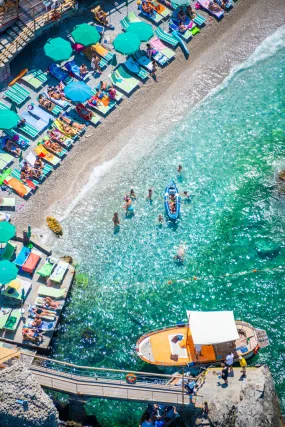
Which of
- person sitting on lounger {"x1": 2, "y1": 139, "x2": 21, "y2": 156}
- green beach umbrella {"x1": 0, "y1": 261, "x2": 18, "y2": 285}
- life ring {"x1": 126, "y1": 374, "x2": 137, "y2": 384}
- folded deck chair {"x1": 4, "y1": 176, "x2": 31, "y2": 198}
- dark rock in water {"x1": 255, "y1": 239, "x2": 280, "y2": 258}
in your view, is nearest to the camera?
life ring {"x1": 126, "y1": 374, "x2": 137, "y2": 384}

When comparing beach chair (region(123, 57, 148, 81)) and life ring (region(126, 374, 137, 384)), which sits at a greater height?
Answer: beach chair (region(123, 57, 148, 81))

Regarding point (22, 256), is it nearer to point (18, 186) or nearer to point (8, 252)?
point (8, 252)

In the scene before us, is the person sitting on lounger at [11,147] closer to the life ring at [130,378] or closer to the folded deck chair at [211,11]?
the life ring at [130,378]

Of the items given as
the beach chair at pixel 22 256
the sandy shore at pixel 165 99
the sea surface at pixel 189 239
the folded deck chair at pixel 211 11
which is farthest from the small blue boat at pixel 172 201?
the folded deck chair at pixel 211 11

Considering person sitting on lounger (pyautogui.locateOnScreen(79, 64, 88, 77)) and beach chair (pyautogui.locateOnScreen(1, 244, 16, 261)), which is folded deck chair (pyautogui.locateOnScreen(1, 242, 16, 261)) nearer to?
beach chair (pyautogui.locateOnScreen(1, 244, 16, 261))

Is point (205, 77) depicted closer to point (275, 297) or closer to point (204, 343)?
point (275, 297)

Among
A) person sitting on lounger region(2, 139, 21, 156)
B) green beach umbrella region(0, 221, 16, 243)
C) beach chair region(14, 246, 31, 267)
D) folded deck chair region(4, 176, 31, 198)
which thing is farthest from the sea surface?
person sitting on lounger region(2, 139, 21, 156)

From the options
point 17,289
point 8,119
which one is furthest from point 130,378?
point 8,119
